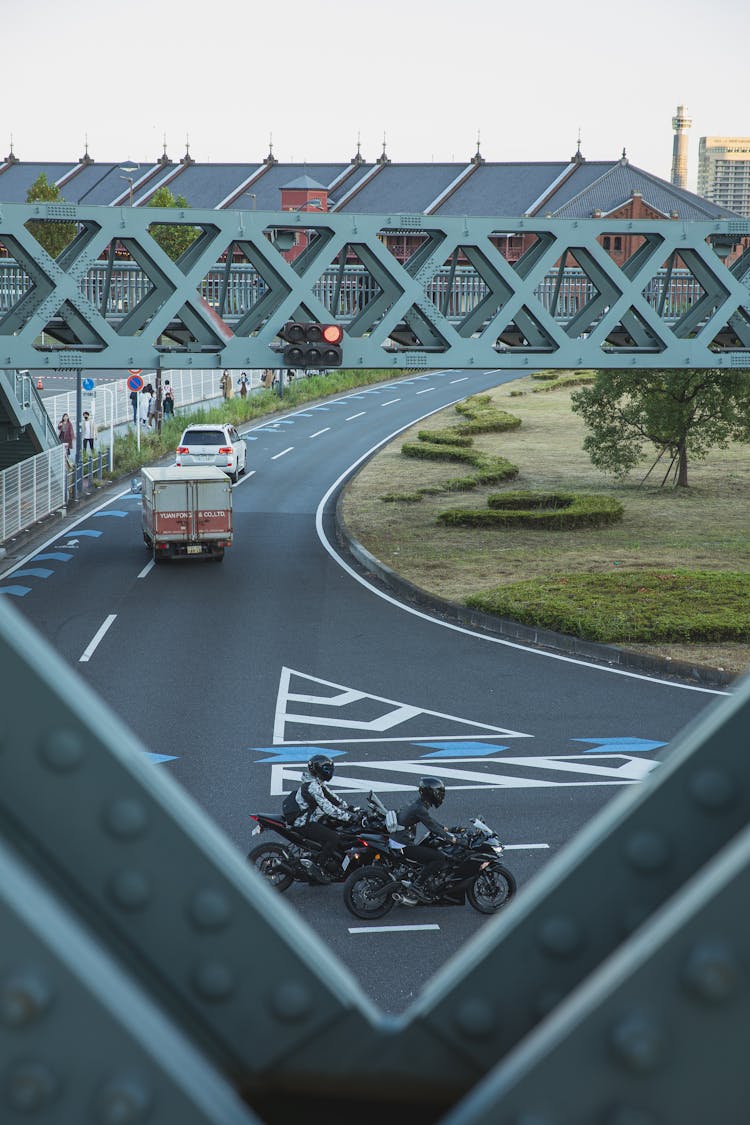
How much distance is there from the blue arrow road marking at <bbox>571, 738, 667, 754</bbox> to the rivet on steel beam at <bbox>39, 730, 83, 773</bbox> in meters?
15.0

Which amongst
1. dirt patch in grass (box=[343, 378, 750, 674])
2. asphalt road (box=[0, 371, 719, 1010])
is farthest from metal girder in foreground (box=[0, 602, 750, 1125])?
dirt patch in grass (box=[343, 378, 750, 674])

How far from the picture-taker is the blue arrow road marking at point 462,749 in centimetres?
1590

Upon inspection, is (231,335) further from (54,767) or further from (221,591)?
(54,767)

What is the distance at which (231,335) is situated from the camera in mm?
23812

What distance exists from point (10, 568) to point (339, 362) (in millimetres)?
9879

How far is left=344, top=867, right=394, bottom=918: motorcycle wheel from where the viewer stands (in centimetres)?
1117

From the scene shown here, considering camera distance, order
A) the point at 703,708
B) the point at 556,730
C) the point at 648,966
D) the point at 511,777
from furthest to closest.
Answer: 1. the point at 703,708
2. the point at 556,730
3. the point at 511,777
4. the point at 648,966

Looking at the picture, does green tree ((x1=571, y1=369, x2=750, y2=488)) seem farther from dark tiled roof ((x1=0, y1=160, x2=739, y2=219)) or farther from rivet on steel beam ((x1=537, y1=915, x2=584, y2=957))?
dark tiled roof ((x1=0, y1=160, x2=739, y2=219))

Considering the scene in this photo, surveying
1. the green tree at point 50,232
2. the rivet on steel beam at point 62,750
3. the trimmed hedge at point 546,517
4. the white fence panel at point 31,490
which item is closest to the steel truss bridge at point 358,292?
the white fence panel at point 31,490

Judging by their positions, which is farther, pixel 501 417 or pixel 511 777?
pixel 501 417

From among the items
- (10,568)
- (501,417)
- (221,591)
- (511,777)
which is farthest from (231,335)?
(501,417)

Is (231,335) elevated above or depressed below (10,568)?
above

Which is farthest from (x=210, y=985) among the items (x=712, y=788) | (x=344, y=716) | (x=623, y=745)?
(x=344, y=716)

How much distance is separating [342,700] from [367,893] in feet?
24.1
